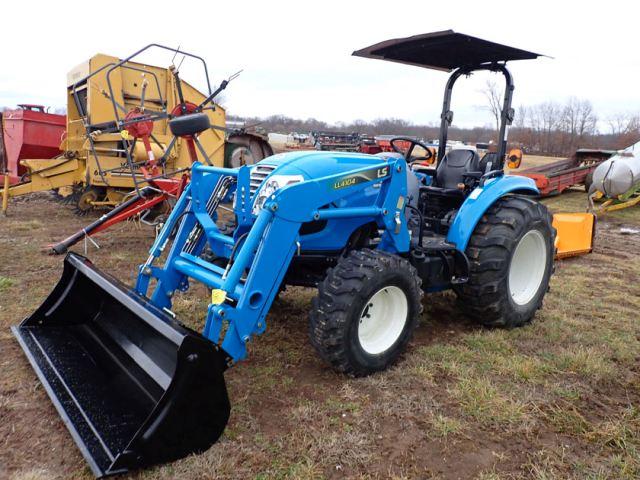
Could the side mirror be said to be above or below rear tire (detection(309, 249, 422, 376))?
above

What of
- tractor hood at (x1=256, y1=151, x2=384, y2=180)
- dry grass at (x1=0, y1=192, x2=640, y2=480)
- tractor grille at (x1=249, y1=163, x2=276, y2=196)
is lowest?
dry grass at (x1=0, y1=192, x2=640, y2=480)

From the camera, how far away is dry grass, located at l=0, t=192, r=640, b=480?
239 cm

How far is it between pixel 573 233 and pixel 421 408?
490 centimetres

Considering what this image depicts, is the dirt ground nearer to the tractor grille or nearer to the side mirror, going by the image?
the tractor grille

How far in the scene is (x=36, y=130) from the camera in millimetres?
9492

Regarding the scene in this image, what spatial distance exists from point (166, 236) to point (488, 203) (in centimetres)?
241

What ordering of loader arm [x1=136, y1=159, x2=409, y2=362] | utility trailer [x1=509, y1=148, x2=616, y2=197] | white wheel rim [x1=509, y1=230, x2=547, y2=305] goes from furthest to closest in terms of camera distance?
utility trailer [x1=509, y1=148, x2=616, y2=197]
white wheel rim [x1=509, y1=230, x2=547, y2=305]
loader arm [x1=136, y1=159, x2=409, y2=362]

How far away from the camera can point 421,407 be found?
9.52 feet

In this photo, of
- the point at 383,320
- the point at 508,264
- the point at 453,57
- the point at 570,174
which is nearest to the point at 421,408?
the point at 383,320

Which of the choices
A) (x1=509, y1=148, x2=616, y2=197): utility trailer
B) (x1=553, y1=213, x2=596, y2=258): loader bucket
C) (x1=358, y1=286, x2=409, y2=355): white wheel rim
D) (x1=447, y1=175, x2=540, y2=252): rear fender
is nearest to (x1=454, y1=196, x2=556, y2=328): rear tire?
(x1=447, y1=175, x2=540, y2=252): rear fender

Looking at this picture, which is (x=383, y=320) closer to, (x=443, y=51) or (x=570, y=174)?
(x=443, y=51)

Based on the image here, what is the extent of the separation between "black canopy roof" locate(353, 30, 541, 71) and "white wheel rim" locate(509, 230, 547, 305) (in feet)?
4.99

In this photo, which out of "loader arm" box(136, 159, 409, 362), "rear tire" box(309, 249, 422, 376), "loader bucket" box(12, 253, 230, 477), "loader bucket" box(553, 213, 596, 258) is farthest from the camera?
"loader bucket" box(553, 213, 596, 258)

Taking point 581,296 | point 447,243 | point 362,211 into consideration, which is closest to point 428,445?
point 362,211
